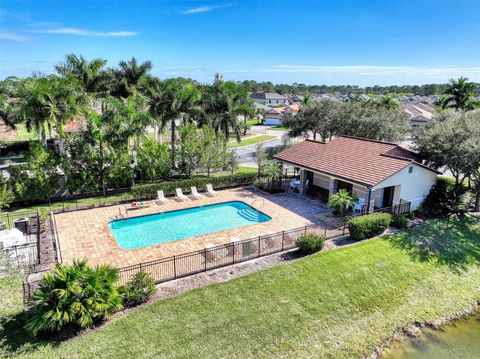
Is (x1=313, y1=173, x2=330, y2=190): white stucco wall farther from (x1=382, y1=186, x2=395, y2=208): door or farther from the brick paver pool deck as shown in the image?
(x1=382, y1=186, x2=395, y2=208): door

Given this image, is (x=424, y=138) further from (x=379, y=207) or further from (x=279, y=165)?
(x=279, y=165)

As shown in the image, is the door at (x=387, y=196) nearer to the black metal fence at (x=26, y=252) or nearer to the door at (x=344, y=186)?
the door at (x=344, y=186)

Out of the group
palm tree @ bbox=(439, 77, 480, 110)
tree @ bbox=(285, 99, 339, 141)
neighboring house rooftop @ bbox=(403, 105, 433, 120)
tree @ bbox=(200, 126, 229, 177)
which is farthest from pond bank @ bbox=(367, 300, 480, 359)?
neighboring house rooftop @ bbox=(403, 105, 433, 120)

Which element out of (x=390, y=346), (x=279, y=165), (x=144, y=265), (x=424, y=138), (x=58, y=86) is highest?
(x=58, y=86)

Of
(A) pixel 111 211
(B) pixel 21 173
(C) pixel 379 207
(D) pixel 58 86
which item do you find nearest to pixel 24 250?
(A) pixel 111 211

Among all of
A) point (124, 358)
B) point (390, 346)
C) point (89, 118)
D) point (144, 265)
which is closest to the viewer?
point (124, 358)

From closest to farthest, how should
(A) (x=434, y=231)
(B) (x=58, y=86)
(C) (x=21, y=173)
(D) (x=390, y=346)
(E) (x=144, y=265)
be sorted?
(D) (x=390, y=346)
(E) (x=144, y=265)
(A) (x=434, y=231)
(C) (x=21, y=173)
(B) (x=58, y=86)

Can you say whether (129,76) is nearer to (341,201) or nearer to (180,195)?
(180,195)
